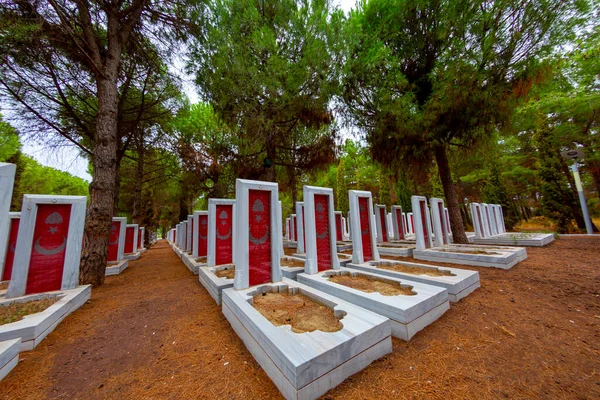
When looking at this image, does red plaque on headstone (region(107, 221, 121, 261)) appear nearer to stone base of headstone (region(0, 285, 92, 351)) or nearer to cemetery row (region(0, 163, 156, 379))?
cemetery row (region(0, 163, 156, 379))

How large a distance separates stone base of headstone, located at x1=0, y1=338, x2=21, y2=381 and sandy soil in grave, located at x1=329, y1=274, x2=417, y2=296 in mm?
3821

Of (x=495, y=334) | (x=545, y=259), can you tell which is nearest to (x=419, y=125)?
(x=545, y=259)

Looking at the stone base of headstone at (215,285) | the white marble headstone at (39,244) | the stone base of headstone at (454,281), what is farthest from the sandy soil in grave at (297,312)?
the white marble headstone at (39,244)

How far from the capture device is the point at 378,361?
6.48 ft

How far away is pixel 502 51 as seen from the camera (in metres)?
6.02

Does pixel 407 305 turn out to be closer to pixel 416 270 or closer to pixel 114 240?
pixel 416 270

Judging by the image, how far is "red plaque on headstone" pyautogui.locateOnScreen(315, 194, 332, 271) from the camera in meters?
4.62

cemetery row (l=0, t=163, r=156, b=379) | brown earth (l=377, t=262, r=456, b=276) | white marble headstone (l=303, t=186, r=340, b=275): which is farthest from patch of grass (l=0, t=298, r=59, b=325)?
brown earth (l=377, t=262, r=456, b=276)

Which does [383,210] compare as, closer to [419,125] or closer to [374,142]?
[374,142]

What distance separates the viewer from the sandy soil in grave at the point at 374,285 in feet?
10.3

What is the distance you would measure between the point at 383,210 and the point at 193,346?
881cm

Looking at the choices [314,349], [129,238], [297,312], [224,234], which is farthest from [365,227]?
[129,238]

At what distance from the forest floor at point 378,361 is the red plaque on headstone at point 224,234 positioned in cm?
225

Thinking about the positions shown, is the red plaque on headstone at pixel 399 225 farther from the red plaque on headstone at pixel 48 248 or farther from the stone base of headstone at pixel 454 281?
the red plaque on headstone at pixel 48 248
